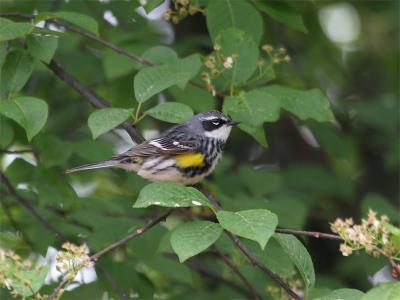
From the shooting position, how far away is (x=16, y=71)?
4.59 meters

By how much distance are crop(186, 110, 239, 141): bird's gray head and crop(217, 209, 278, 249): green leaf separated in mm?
2137

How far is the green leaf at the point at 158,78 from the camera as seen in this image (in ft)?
14.8

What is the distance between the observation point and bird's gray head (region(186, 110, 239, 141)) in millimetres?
5632

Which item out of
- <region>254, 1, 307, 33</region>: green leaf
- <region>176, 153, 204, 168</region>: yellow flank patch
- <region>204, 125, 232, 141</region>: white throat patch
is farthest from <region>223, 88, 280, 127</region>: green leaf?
<region>204, 125, 232, 141</region>: white throat patch

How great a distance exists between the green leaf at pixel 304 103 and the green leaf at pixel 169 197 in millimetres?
1454

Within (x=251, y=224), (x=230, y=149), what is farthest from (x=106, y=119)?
(x=230, y=149)

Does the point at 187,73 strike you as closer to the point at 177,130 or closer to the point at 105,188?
the point at 177,130

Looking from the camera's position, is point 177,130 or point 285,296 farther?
point 177,130

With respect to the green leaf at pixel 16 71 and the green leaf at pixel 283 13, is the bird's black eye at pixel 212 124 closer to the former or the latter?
the green leaf at pixel 283 13

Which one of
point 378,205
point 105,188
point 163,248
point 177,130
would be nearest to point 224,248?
point 163,248

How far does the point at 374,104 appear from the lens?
8.54 m

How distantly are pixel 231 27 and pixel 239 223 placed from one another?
2.03 metres

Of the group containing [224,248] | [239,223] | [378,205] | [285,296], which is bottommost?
[378,205]

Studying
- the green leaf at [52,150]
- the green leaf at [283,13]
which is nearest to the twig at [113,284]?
the green leaf at [52,150]
